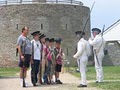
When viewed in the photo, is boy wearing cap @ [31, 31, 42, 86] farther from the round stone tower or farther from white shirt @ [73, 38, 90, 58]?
the round stone tower

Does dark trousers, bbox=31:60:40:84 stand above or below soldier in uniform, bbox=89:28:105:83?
below

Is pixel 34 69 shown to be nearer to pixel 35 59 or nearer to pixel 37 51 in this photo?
pixel 35 59

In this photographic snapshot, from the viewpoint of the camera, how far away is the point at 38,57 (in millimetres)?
14359

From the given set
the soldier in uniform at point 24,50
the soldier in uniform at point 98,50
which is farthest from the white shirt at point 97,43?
the soldier in uniform at point 24,50

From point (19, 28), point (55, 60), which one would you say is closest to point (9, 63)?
point (19, 28)

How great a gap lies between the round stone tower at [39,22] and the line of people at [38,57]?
29693mm

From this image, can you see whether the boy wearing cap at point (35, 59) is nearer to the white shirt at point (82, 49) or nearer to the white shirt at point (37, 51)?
the white shirt at point (37, 51)

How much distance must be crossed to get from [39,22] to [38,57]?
31258mm

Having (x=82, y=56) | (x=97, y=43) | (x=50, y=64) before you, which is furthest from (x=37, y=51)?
(x=97, y=43)

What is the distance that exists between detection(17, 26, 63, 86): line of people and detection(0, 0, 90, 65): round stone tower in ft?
97.4

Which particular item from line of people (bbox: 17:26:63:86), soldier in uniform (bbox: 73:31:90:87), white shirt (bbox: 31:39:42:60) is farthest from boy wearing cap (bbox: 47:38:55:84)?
soldier in uniform (bbox: 73:31:90:87)

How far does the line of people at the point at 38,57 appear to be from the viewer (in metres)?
13.9

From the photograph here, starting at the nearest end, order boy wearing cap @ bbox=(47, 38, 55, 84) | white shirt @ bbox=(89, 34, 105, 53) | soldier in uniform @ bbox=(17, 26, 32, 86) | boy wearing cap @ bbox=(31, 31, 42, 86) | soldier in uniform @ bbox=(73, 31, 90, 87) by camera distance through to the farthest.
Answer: soldier in uniform @ bbox=(73, 31, 90, 87), soldier in uniform @ bbox=(17, 26, 32, 86), boy wearing cap @ bbox=(31, 31, 42, 86), white shirt @ bbox=(89, 34, 105, 53), boy wearing cap @ bbox=(47, 38, 55, 84)

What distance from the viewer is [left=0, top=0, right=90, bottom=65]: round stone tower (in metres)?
45.3
